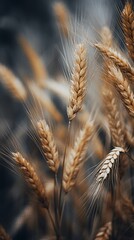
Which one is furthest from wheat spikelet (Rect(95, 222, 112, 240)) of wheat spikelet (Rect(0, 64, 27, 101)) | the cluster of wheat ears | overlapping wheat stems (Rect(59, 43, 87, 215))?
wheat spikelet (Rect(0, 64, 27, 101))

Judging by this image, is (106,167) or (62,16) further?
(62,16)

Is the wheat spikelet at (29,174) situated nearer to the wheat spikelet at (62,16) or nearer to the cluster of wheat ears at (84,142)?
the cluster of wheat ears at (84,142)

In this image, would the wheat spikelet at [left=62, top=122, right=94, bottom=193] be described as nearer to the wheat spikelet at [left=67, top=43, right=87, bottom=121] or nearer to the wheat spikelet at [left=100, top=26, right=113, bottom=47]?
the wheat spikelet at [left=67, top=43, right=87, bottom=121]

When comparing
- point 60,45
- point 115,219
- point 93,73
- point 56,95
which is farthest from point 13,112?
point 115,219

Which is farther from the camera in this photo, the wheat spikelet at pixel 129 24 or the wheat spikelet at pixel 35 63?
the wheat spikelet at pixel 35 63

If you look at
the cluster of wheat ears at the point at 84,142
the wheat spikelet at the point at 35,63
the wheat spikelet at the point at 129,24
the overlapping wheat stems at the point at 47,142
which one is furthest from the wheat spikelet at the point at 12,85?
the wheat spikelet at the point at 129,24

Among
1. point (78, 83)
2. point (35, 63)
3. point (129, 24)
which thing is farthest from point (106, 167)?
point (35, 63)

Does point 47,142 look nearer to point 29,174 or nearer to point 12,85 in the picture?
point 29,174
